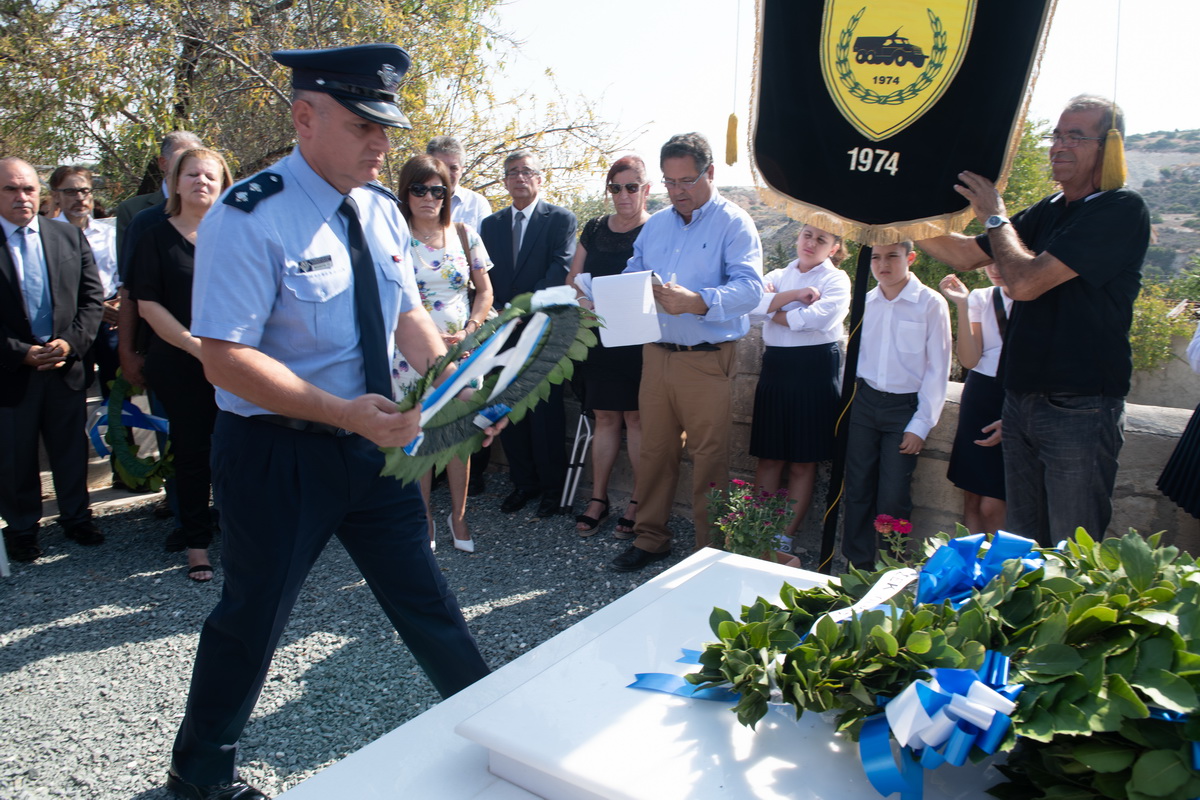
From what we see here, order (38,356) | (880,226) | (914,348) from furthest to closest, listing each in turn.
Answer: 1. (38,356)
2. (914,348)
3. (880,226)

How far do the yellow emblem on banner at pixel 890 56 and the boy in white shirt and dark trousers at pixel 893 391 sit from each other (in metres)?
1.05

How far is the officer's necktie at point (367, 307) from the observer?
2.51 meters

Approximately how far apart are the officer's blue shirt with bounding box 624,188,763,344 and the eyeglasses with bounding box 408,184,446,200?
1.26 meters

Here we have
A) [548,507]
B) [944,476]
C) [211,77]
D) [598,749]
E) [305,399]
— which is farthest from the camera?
[211,77]

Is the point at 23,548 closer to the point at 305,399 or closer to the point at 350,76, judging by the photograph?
the point at 305,399

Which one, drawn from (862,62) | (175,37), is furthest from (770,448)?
(175,37)

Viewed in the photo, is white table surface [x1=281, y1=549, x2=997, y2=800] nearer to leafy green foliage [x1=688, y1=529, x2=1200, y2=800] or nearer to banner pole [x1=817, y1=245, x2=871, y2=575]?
leafy green foliage [x1=688, y1=529, x2=1200, y2=800]

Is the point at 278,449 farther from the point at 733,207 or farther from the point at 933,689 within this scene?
the point at 733,207

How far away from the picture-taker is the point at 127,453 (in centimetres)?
550

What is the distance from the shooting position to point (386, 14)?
9.05m

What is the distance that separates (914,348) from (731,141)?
1524mm

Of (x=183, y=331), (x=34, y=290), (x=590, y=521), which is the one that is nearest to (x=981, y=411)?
(x=590, y=521)

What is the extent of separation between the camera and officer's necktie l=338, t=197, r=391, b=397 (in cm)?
251

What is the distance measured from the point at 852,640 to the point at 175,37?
9.95m
